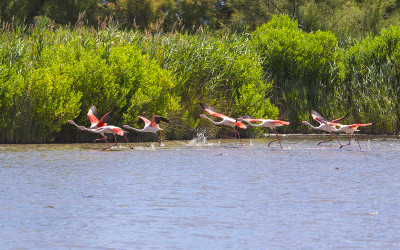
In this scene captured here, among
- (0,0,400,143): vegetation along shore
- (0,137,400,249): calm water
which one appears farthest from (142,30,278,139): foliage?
(0,137,400,249): calm water

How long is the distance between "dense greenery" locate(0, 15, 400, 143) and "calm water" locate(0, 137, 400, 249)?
2.67 meters

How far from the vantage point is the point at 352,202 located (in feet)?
26.6

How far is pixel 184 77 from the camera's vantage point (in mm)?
19562

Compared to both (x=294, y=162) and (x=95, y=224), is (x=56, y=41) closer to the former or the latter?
(x=294, y=162)

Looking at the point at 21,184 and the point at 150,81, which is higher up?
the point at 150,81

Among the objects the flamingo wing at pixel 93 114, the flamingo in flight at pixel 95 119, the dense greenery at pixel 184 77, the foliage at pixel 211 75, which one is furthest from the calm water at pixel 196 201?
the foliage at pixel 211 75

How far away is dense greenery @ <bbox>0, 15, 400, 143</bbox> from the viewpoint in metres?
16.8

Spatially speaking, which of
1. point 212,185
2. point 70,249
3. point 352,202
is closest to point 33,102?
point 212,185

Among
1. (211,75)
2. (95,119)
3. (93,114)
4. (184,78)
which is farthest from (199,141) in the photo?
(95,119)

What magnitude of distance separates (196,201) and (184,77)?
11650 millimetres

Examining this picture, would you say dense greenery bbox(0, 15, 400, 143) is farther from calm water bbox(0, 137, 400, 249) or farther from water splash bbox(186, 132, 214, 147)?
calm water bbox(0, 137, 400, 249)

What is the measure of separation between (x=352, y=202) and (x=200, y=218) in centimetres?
202

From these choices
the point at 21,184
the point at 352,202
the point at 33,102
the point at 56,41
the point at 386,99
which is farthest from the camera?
the point at 386,99

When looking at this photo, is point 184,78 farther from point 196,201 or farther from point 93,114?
point 196,201
